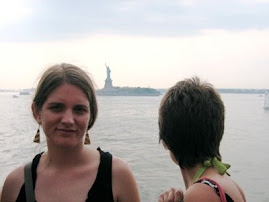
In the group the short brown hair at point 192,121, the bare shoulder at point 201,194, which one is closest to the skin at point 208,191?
the bare shoulder at point 201,194

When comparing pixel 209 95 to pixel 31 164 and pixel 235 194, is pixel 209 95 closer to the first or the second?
pixel 235 194

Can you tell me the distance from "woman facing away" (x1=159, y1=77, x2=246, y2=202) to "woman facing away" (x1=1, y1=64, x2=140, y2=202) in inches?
13.6

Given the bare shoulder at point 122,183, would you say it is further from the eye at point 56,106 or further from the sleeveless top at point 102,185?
the eye at point 56,106

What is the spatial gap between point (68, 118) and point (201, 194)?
767mm

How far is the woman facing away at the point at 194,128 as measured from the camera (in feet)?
5.52

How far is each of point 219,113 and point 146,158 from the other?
15.1m

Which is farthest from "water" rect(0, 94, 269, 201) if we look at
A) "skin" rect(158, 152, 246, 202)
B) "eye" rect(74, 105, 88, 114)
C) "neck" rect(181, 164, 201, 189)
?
"skin" rect(158, 152, 246, 202)

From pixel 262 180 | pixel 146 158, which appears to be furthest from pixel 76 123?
pixel 146 158

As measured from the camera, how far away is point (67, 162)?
205 cm

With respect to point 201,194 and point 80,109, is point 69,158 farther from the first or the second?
point 201,194

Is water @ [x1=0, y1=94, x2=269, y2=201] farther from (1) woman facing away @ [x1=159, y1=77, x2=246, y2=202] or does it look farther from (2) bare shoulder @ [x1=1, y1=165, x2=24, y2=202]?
(1) woman facing away @ [x1=159, y1=77, x2=246, y2=202]

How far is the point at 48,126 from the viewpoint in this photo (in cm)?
192

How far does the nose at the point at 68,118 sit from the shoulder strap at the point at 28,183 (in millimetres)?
386

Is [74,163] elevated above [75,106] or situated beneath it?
situated beneath
